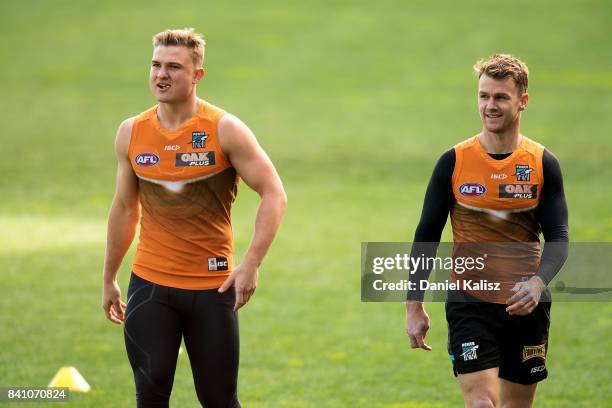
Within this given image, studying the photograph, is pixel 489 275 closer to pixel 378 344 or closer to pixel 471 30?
pixel 378 344

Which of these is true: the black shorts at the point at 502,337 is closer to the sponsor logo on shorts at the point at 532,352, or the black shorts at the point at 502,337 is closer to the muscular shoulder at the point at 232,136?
the sponsor logo on shorts at the point at 532,352

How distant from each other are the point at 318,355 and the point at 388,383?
1.43 metres

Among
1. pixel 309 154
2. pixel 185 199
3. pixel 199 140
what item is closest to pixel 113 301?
pixel 185 199

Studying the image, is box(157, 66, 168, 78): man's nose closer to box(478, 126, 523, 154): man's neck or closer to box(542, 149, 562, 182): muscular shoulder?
box(478, 126, 523, 154): man's neck

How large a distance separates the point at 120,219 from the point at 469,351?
2.37m

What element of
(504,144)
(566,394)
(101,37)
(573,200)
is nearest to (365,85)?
(101,37)

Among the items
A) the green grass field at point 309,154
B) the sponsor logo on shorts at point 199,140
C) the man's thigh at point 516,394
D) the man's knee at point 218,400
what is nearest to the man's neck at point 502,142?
the man's thigh at point 516,394

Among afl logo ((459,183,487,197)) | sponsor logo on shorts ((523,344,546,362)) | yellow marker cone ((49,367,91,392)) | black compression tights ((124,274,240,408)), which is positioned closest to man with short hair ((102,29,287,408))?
black compression tights ((124,274,240,408))

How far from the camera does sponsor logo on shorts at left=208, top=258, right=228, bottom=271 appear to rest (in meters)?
6.80

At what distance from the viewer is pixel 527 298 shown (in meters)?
6.31

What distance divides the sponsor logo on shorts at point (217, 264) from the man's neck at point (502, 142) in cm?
178

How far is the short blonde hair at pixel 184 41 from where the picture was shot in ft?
22.1

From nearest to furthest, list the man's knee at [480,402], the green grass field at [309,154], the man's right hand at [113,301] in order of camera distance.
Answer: the man's knee at [480,402] < the man's right hand at [113,301] < the green grass field at [309,154]

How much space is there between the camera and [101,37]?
145 feet
